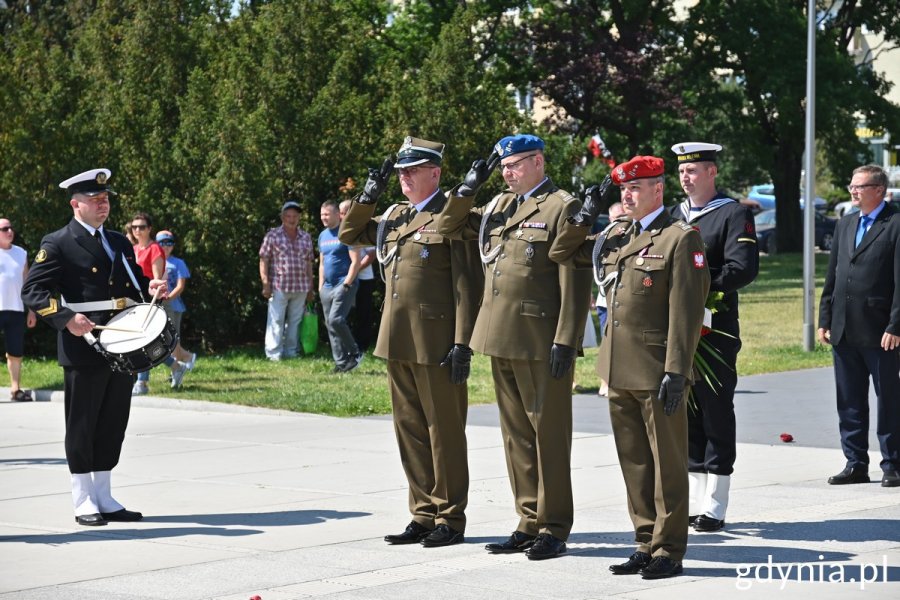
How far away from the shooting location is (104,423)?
8.59 meters

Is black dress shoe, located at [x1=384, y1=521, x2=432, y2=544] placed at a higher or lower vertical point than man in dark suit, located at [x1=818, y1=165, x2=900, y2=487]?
lower

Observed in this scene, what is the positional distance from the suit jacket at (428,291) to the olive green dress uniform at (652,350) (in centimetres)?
75

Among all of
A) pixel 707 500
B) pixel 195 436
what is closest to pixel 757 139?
pixel 195 436

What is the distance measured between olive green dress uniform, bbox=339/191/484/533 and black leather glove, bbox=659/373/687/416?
1.25m

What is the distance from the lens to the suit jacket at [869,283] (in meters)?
9.55

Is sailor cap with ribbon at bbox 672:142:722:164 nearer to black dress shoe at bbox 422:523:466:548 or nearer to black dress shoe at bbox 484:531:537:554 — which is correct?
black dress shoe at bbox 484:531:537:554

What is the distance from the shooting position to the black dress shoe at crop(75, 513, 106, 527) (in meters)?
8.36

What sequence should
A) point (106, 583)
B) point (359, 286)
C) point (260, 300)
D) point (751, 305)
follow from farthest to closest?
point (751, 305) → point (260, 300) → point (359, 286) → point (106, 583)

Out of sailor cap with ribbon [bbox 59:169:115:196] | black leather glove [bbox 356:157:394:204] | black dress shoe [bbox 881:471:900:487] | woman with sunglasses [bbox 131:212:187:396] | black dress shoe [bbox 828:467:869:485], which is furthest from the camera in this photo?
woman with sunglasses [bbox 131:212:187:396]

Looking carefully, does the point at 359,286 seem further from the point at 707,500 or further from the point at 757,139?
the point at 757,139

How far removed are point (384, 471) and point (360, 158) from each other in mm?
10090

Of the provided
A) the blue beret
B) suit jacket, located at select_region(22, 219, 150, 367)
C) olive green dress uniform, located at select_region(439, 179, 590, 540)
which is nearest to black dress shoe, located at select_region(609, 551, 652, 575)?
olive green dress uniform, located at select_region(439, 179, 590, 540)

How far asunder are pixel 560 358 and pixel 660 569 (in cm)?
114

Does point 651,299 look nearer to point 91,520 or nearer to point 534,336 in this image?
point 534,336
